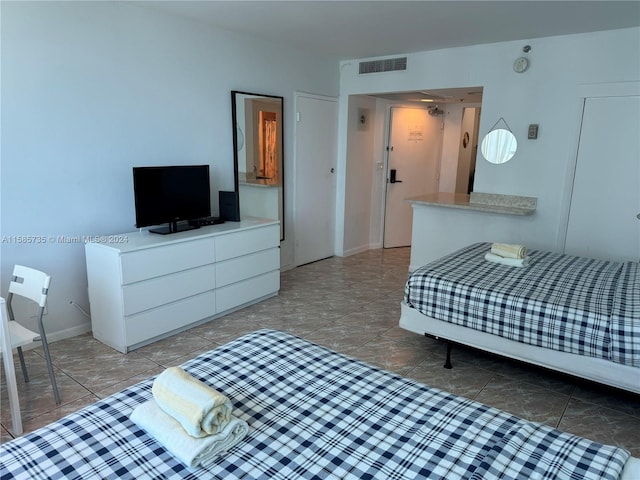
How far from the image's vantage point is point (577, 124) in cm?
407

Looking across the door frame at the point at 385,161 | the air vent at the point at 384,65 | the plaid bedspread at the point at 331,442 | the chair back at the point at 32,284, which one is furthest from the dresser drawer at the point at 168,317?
the door frame at the point at 385,161

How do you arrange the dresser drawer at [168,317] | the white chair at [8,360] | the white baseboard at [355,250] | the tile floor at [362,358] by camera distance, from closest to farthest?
1. the white chair at [8,360]
2. the tile floor at [362,358]
3. the dresser drawer at [168,317]
4. the white baseboard at [355,250]

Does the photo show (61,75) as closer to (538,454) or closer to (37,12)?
(37,12)

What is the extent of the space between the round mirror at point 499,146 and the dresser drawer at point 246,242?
7.81ft

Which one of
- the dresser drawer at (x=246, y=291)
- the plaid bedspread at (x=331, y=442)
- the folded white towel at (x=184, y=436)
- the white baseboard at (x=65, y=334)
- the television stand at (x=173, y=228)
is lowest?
the white baseboard at (x=65, y=334)

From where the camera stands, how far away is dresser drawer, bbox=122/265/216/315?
315 centimetres

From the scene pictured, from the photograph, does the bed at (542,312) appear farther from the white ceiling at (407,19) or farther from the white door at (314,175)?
the white door at (314,175)

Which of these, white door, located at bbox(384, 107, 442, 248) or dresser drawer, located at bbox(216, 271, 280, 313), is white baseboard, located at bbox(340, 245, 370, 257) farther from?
dresser drawer, located at bbox(216, 271, 280, 313)

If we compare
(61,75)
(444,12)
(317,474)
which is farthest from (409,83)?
(317,474)

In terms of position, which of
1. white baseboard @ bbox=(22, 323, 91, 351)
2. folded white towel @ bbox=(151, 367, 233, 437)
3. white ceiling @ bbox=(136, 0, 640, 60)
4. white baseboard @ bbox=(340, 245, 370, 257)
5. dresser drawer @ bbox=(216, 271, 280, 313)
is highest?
white ceiling @ bbox=(136, 0, 640, 60)

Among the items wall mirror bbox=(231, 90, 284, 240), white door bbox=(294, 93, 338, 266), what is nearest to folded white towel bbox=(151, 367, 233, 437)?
wall mirror bbox=(231, 90, 284, 240)

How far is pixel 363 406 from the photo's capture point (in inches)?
61.7

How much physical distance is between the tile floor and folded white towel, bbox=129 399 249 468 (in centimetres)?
142

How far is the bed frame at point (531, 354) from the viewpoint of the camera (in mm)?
2416
